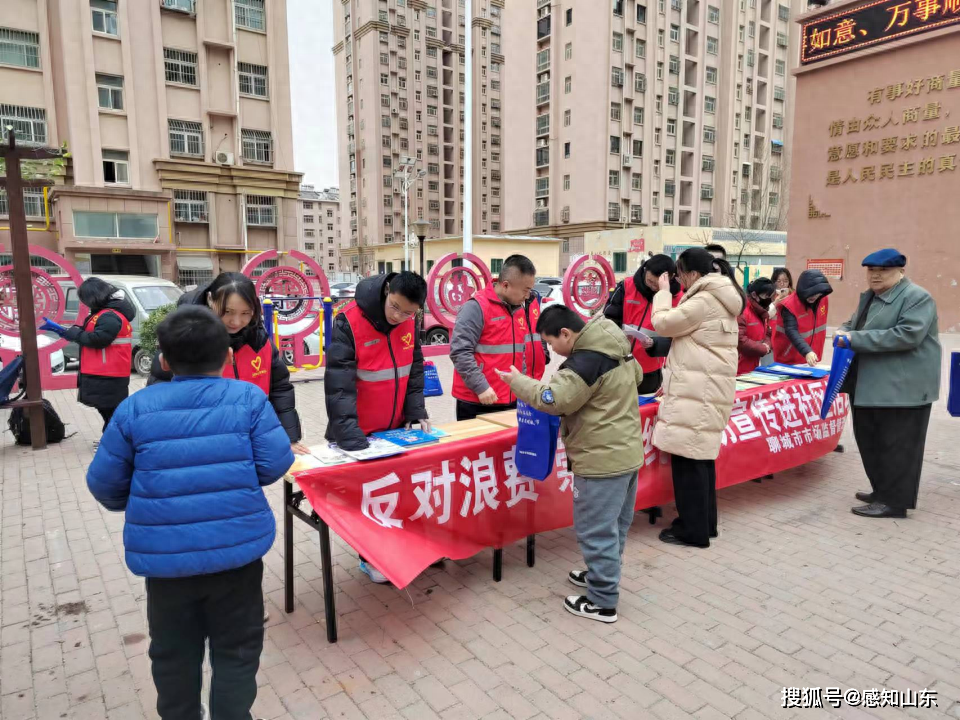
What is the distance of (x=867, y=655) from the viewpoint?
110 inches

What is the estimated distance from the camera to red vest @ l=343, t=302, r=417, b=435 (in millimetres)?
3234

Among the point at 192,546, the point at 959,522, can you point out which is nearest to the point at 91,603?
the point at 192,546

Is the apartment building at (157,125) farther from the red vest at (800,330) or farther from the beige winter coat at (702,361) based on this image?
the beige winter coat at (702,361)

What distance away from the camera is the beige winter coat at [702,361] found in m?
3.65

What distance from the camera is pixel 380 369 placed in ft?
11.0

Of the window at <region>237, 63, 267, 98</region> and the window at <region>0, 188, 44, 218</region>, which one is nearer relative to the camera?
the window at <region>0, 188, 44, 218</region>

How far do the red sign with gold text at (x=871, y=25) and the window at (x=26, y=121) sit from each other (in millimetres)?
25475

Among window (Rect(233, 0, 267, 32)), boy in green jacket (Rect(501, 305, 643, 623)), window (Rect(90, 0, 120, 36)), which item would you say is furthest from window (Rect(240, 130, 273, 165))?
boy in green jacket (Rect(501, 305, 643, 623))

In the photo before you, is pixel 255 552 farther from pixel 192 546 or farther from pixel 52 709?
pixel 52 709

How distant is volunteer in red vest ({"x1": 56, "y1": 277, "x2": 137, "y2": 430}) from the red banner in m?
3.68

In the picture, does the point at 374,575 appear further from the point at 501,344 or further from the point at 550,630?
the point at 501,344

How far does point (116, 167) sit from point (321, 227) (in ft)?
249

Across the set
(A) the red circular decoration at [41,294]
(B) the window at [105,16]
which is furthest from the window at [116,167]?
(A) the red circular decoration at [41,294]

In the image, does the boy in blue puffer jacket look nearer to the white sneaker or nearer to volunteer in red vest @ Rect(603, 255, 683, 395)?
the white sneaker
